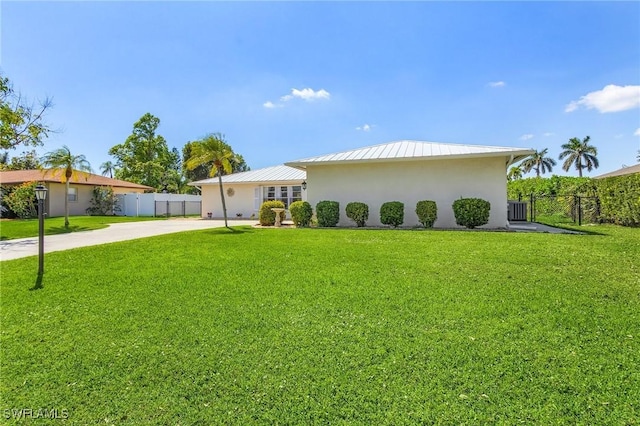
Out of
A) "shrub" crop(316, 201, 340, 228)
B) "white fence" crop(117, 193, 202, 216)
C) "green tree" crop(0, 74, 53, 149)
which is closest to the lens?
"shrub" crop(316, 201, 340, 228)

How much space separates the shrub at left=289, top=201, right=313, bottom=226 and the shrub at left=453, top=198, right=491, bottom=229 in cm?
598

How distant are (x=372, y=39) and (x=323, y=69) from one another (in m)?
2.80

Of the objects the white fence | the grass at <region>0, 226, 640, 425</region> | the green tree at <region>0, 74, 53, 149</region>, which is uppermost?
the green tree at <region>0, 74, 53, 149</region>

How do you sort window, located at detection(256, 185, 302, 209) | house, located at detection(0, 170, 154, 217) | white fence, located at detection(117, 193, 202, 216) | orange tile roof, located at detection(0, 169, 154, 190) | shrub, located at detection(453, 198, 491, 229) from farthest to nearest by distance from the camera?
white fence, located at detection(117, 193, 202, 216) < orange tile roof, located at detection(0, 169, 154, 190) < house, located at detection(0, 170, 154, 217) < window, located at detection(256, 185, 302, 209) < shrub, located at detection(453, 198, 491, 229)

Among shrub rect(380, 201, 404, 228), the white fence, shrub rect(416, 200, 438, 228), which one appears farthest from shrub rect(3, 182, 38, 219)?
shrub rect(416, 200, 438, 228)

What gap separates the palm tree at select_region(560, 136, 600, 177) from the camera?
4981 cm

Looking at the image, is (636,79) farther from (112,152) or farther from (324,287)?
(112,152)

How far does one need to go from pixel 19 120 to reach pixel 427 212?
60.0 feet

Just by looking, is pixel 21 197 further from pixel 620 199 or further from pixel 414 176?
pixel 620 199

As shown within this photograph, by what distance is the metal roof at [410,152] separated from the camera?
464 inches

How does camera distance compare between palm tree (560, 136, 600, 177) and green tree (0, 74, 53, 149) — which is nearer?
green tree (0, 74, 53, 149)

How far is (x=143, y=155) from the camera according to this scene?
132 ft

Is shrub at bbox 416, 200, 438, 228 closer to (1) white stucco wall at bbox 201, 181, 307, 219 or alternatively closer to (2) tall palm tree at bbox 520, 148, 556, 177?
(1) white stucco wall at bbox 201, 181, 307, 219

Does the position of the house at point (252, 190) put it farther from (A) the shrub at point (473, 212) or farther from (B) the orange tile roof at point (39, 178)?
(A) the shrub at point (473, 212)
